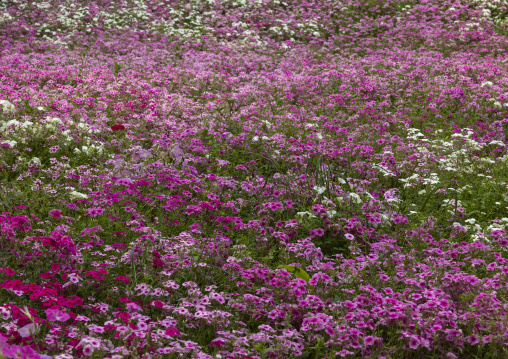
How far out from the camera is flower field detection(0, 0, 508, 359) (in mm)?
3779

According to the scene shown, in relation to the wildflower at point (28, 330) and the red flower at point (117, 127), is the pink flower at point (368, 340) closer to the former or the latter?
the wildflower at point (28, 330)

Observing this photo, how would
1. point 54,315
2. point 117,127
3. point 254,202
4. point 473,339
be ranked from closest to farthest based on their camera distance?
point 54,315 → point 473,339 → point 254,202 → point 117,127

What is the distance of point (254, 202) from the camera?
6.18m

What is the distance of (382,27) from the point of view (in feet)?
55.0

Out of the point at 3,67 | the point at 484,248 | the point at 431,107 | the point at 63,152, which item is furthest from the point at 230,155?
the point at 3,67

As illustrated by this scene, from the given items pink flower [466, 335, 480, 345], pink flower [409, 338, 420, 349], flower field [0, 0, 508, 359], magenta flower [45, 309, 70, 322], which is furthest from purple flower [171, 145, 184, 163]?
pink flower [466, 335, 480, 345]

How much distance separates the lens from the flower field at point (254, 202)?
3.78 meters

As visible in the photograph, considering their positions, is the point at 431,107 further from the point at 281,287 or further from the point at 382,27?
the point at 382,27

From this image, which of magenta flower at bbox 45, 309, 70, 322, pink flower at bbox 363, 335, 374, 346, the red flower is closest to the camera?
magenta flower at bbox 45, 309, 70, 322

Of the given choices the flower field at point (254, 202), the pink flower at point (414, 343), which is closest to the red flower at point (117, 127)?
the flower field at point (254, 202)

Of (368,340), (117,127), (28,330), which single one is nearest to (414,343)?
(368,340)

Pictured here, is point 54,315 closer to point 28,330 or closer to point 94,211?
point 28,330

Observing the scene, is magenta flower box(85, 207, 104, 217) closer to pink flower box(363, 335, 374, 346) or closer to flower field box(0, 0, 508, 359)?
flower field box(0, 0, 508, 359)

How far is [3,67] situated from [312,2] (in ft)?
37.7
